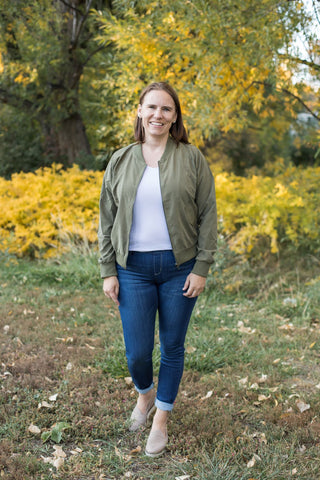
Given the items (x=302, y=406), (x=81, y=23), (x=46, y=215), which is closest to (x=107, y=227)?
(x=302, y=406)

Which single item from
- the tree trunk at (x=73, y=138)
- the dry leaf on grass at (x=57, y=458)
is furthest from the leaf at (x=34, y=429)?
the tree trunk at (x=73, y=138)

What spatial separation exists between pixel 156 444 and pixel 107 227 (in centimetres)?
121

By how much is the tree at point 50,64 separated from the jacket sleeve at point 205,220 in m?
5.38

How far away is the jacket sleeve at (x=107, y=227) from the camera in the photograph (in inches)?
103

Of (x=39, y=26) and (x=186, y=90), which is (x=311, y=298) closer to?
(x=186, y=90)

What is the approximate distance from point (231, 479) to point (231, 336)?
1.96 metres

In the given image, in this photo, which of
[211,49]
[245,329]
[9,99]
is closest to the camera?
[245,329]

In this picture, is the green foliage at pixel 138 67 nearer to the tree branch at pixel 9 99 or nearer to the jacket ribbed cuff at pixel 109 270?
the tree branch at pixel 9 99

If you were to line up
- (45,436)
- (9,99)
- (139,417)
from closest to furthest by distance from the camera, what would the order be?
(45,436) → (139,417) → (9,99)

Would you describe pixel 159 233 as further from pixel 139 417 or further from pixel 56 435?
pixel 56 435

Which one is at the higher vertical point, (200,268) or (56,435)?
(200,268)

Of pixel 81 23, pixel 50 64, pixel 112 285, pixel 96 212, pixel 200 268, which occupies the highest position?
pixel 81 23

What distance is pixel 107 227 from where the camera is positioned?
8.65 feet

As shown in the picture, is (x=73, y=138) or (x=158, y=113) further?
(x=73, y=138)
